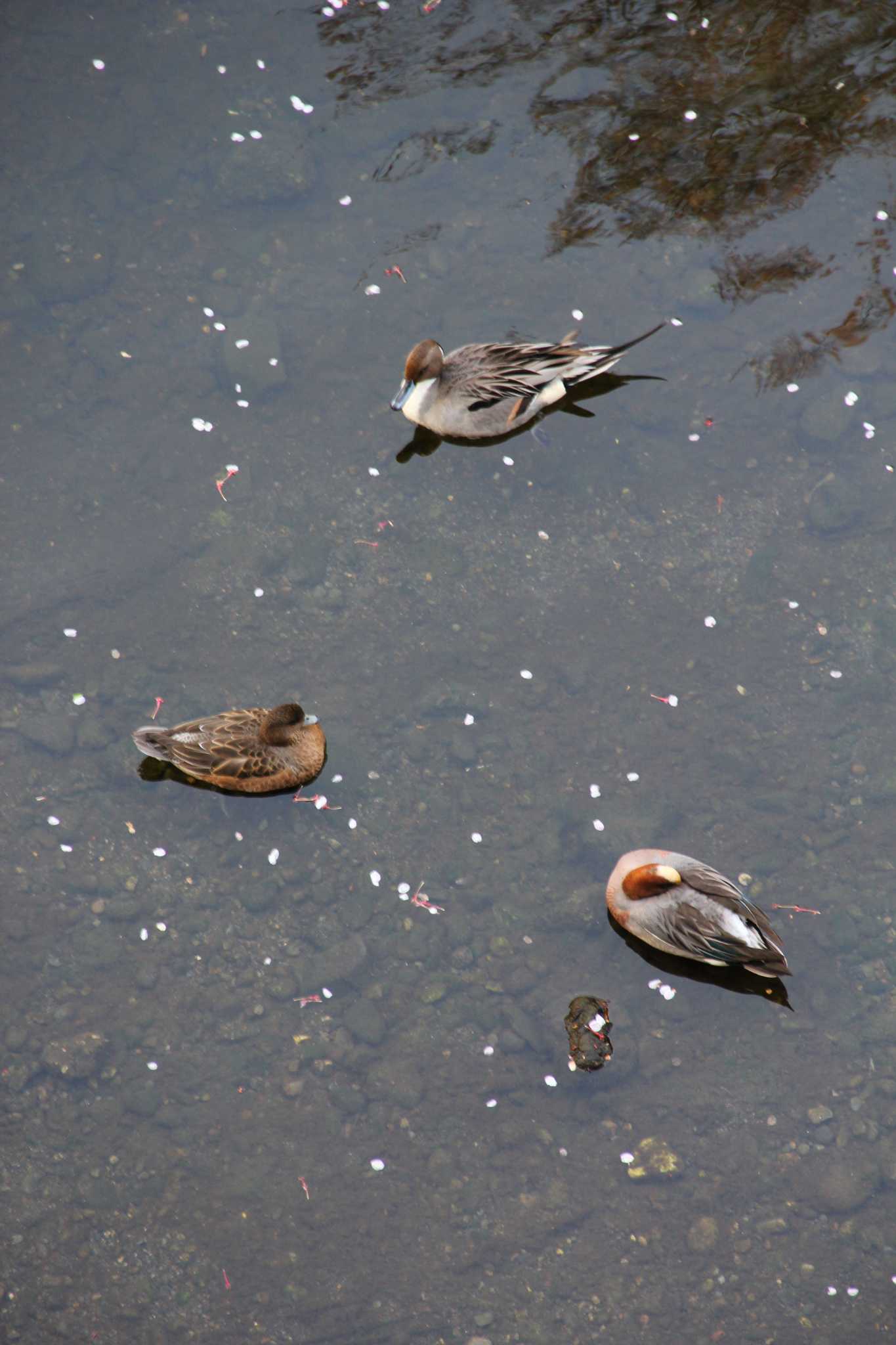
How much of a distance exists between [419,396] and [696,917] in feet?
15.8

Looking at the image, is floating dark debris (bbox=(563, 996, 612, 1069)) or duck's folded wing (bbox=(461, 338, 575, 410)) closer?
floating dark debris (bbox=(563, 996, 612, 1069))

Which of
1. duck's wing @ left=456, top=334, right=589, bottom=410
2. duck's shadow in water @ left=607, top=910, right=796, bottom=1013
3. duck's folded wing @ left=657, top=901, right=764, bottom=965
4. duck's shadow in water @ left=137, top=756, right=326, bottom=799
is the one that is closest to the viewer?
duck's folded wing @ left=657, top=901, right=764, bottom=965

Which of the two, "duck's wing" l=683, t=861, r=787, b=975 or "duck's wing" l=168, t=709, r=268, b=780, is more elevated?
"duck's wing" l=168, t=709, r=268, b=780

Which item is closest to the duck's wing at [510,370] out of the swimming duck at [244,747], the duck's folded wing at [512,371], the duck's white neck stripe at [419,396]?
the duck's folded wing at [512,371]

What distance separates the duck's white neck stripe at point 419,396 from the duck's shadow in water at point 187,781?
10.3 feet

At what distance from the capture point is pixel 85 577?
28.6ft

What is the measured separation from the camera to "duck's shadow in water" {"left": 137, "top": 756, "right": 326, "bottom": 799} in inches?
312

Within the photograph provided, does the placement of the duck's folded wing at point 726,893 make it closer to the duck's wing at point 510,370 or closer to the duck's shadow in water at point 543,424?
the duck's shadow in water at point 543,424

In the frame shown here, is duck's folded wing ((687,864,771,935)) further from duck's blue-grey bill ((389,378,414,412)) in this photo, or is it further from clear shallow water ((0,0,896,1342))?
duck's blue-grey bill ((389,378,414,412))

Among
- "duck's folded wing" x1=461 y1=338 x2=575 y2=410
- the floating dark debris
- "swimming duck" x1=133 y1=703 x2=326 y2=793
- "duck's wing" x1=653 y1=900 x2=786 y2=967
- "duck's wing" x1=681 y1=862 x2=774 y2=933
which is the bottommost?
the floating dark debris

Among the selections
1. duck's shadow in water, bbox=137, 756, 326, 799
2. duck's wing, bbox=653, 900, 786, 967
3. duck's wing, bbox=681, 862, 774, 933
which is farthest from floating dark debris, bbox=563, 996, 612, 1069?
duck's shadow in water, bbox=137, 756, 326, 799

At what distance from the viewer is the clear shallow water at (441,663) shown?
6789 millimetres

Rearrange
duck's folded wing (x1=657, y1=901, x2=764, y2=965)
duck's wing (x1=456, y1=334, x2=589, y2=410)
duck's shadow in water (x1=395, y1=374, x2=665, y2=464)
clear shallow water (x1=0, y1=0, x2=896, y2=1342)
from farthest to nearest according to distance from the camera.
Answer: duck's shadow in water (x1=395, y1=374, x2=665, y2=464) < duck's wing (x1=456, y1=334, x2=589, y2=410) < duck's folded wing (x1=657, y1=901, x2=764, y2=965) < clear shallow water (x1=0, y1=0, x2=896, y2=1342)

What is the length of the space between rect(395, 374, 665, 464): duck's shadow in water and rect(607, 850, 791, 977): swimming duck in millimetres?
4024
